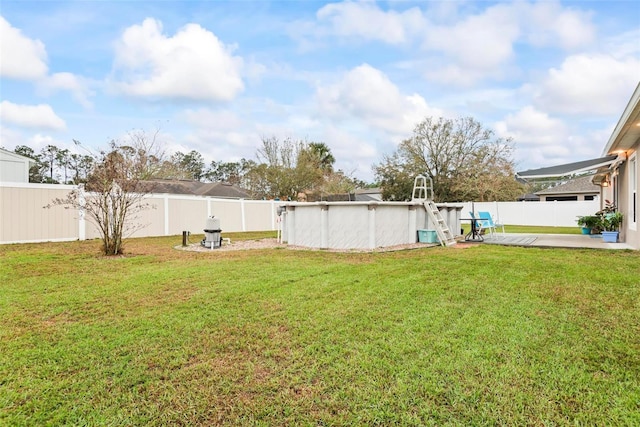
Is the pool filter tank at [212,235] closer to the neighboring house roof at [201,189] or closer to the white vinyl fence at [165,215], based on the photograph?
the white vinyl fence at [165,215]

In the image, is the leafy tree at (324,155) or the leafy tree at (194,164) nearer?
the leafy tree at (324,155)

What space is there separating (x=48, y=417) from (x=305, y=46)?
11.7 meters

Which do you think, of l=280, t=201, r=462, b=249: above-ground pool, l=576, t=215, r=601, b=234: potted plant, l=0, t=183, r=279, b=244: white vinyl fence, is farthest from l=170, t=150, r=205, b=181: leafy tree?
l=576, t=215, r=601, b=234: potted plant

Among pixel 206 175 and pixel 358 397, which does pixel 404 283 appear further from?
pixel 206 175

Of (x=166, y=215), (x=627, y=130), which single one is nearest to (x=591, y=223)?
(x=627, y=130)

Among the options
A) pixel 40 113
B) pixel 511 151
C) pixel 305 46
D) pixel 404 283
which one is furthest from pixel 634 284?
pixel 511 151

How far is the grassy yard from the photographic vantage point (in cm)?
183

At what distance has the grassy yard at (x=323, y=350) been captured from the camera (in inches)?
72.2

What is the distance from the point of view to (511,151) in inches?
968

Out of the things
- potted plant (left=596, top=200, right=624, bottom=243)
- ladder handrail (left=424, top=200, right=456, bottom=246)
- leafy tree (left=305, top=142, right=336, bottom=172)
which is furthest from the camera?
leafy tree (left=305, top=142, right=336, bottom=172)

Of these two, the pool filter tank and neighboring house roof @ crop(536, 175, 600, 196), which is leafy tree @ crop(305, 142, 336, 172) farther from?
the pool filter tank

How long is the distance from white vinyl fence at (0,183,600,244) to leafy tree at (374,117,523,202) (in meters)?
2.81

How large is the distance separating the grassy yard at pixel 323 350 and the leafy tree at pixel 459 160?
21533 millimetres

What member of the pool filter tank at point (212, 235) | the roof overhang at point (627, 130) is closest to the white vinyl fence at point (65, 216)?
the pool filter tank at point (212, 235)
